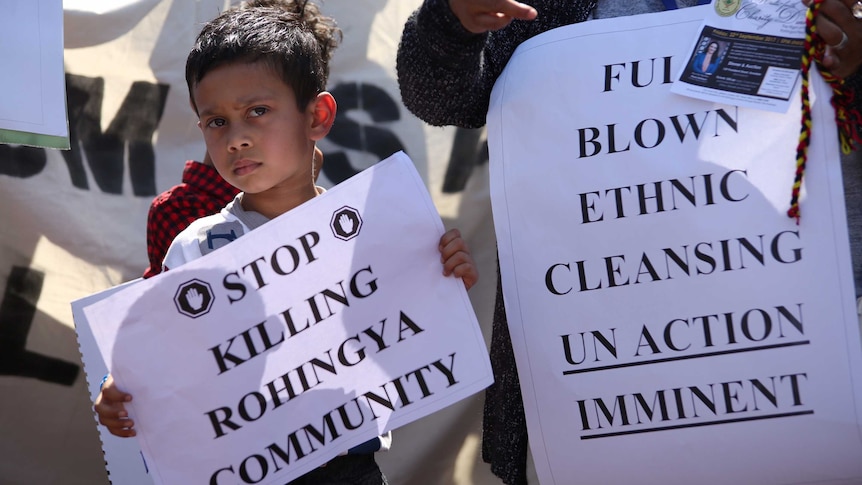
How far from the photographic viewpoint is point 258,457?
4.23 ft

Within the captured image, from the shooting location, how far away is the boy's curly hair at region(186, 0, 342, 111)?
151 centimetres

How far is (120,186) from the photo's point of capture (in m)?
2.37

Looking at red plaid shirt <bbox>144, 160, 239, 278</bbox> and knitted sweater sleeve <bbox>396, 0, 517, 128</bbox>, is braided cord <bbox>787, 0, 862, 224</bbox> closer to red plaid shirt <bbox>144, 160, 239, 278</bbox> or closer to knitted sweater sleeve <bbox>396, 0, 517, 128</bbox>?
knitted sweater sleeve <bbox>396, 0, 517, 128</bbox>

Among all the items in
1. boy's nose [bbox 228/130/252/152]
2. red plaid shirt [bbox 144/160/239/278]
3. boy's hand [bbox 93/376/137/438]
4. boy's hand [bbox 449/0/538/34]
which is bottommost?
boy's hand [bbox 93/376/137/438]

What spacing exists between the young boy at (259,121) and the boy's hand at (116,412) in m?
0.23

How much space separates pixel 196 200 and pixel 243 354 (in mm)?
663

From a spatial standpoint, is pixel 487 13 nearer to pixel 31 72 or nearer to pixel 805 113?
pixel 805 113

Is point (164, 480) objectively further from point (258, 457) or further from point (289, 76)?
point (289, 76)

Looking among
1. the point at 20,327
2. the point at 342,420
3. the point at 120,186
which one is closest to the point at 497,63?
the point at 342,420

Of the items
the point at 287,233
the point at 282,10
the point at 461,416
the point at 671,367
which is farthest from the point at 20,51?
the point at 461,416

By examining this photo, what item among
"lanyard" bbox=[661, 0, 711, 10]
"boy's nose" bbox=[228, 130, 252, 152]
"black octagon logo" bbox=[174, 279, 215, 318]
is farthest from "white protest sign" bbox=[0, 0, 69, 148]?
"lanyard" bbox=[661, 0, 711, 10]

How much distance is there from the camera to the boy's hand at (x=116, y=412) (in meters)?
1.26

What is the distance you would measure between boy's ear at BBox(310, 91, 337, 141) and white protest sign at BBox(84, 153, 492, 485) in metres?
0.30

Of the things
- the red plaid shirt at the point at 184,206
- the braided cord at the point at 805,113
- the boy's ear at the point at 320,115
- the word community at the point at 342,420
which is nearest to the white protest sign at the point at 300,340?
the word community at the point at 342,420
